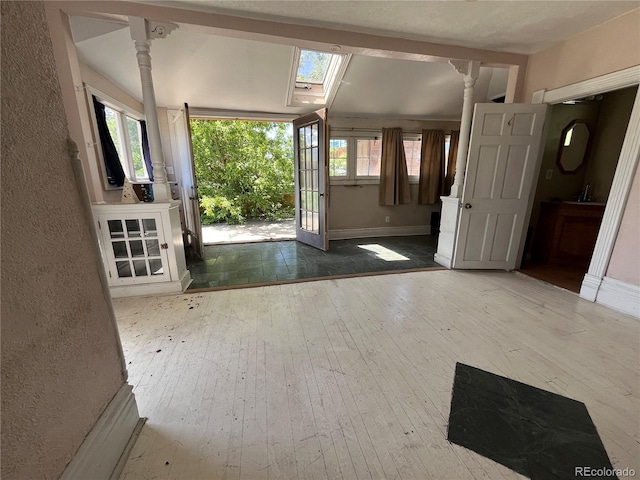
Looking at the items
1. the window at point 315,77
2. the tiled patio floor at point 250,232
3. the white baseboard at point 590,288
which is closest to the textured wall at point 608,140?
→ the white baseboard at point 590,288

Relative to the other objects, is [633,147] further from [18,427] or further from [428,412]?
[18,427]

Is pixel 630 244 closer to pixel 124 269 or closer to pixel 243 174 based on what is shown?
pixel 124 269

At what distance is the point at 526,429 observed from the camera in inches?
50.6

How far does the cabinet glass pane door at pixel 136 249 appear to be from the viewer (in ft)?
8.10

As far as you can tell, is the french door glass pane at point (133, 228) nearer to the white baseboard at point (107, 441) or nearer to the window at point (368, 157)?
the white baseboard at point (107, 441)

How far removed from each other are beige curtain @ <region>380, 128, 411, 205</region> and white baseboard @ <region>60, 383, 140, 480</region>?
4653 mm

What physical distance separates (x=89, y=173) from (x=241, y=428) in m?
2.53

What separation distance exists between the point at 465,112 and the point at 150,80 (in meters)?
3.42

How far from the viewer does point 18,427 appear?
0.71m

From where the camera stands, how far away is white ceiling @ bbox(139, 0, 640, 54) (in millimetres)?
2123

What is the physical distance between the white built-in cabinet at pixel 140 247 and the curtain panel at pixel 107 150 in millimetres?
834

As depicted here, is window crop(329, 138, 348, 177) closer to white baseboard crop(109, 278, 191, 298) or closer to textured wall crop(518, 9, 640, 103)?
textured wall crop(518, 9, 640, 103)

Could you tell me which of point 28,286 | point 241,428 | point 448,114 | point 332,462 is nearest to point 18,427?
point 28,286
